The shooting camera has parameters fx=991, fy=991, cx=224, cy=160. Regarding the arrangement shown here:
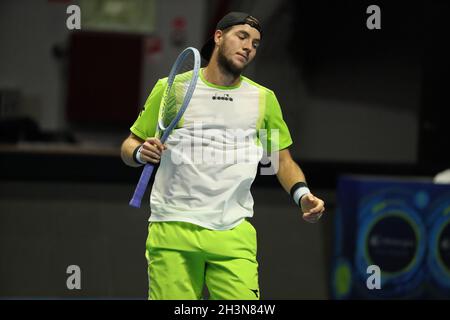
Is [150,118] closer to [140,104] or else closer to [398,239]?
[398,239]

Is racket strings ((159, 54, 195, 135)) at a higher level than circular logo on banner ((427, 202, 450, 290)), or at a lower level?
higher

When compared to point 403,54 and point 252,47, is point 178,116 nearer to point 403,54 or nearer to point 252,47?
point 252,47

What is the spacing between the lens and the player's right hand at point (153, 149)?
3.75 metres

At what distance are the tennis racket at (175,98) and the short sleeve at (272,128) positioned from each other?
0.34m

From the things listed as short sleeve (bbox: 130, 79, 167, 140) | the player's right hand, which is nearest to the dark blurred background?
short sleeve (bbox: 130, 79, 167, 140)

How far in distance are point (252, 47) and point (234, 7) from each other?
4280mm

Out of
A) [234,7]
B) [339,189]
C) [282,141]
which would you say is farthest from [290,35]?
[282,141]

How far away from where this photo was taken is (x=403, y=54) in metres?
8.05

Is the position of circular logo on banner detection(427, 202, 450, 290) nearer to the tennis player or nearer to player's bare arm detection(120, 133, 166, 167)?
the tennis player

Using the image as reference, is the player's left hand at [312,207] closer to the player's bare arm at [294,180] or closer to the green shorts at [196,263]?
the player's bare arm at [294,180]

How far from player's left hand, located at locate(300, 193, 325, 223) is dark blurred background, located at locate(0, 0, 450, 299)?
8.91ft

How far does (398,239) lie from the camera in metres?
6.70

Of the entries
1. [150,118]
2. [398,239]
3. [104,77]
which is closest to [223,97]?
[150,118]

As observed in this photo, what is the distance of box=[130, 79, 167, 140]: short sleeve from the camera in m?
4.07
